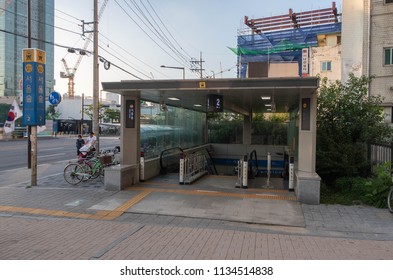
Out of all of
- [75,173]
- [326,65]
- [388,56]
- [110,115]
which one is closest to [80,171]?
[75,173]

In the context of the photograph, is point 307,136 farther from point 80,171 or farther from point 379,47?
point 379,47

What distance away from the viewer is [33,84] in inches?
406

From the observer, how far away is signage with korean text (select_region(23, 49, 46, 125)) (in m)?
10.3

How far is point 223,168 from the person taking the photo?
20328 millimetres

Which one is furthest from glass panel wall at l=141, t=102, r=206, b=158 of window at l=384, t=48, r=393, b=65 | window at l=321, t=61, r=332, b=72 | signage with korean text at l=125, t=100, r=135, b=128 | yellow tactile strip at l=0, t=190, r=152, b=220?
window at l=321, t=61, r=332, b=72

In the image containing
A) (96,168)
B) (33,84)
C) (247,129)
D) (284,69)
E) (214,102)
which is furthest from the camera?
(247,129)

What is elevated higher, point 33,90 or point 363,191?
point 33,90

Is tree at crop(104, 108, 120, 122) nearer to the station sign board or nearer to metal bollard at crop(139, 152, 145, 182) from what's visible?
metal bollard at crop(139, 152, 145, 182)

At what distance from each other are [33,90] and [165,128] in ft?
16.8

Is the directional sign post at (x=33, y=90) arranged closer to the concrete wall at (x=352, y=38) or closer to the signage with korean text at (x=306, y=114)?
the signage with korean text at (x=306, y=114)

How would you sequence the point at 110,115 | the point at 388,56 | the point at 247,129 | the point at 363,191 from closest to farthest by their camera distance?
the point at 363,191 < the point at 388,56 < the point at 247,129 < the point at 110,115

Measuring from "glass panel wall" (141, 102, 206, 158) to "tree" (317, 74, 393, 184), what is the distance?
5415mm

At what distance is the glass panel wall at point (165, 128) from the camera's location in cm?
1256

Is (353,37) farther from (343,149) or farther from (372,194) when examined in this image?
(372,194)
